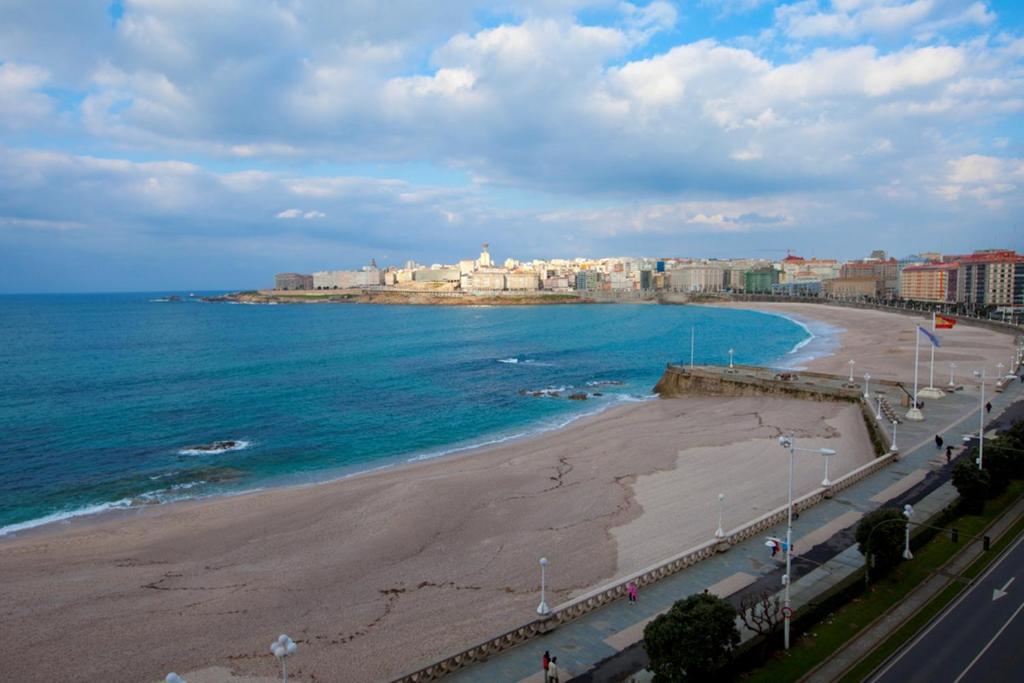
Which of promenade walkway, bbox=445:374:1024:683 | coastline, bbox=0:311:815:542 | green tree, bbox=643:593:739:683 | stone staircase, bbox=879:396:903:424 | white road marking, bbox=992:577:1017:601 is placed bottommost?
coastline, bbox=0:311:815:542

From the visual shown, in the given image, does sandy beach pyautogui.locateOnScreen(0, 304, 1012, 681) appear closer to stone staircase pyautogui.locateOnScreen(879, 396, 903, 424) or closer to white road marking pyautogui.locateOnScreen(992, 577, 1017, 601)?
stone staircase pyautogui.locateOnScreen(879, 396, 903, 424)

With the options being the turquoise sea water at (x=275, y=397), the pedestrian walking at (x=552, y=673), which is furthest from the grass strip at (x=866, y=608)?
the turquoise sea water at (x=275, y=397)

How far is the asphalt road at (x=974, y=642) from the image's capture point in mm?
12836

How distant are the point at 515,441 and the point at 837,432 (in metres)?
18.6

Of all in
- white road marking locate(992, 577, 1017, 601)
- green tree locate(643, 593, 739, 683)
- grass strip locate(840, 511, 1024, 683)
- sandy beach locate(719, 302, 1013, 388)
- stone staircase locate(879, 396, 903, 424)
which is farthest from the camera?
sandy beach locate(719, 302, 1013, 388)

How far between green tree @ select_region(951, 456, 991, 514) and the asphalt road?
4699mm

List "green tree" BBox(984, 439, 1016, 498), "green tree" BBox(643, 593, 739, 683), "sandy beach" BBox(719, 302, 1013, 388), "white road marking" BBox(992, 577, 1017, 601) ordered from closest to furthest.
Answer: "green tree" BBox(643, 593, 739, 683) < "white road marking" BBox(992, 577, 1017, 601) < "green tree" BBox(984, 439, 1016, 498) < "sandy beach" BBox(719, 302, 1013, 388)

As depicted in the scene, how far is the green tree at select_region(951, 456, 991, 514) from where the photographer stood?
2094 cm

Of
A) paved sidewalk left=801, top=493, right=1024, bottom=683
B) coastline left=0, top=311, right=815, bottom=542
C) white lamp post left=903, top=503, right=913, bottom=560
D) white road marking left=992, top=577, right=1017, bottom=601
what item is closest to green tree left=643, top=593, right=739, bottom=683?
paved sidewalk left=801, top=493, right=1024, bottom=683

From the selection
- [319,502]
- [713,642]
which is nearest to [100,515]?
[319,502]

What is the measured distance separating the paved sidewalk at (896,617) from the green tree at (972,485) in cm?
95

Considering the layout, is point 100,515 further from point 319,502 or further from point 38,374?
point 38,374

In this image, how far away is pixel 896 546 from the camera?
16812 mm

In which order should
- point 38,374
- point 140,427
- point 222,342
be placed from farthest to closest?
point 222,342 → point 38,374 → point 140,427
